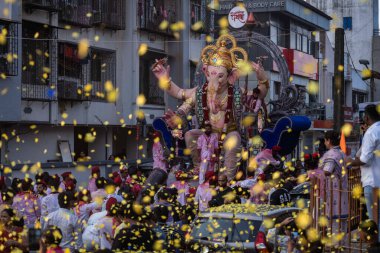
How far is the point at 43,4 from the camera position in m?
Answer: 25.6

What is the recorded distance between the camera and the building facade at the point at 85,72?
83.6 feet

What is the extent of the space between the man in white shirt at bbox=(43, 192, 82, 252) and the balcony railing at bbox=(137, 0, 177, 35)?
800 inches

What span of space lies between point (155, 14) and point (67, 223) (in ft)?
71.0

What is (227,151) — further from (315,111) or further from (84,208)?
(315,111)

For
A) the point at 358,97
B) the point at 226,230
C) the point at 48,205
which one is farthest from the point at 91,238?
the point at 358,97

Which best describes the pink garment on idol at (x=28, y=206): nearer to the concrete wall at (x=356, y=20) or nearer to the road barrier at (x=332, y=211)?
the road barrier at (x=332, y=211)

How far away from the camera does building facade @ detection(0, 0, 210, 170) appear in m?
25.5

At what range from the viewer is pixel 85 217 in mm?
12250

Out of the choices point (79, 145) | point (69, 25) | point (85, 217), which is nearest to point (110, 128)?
point (79, 145)

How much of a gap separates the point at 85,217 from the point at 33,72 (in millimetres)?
15073

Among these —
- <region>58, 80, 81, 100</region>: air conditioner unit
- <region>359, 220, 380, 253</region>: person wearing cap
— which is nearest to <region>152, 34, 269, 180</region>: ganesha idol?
<region>58, 80, 81, 100</region>: air conditioner unit

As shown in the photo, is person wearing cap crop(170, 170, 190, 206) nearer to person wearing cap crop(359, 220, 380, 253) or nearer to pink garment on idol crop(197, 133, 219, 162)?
pink garment on idol crop(197, 133, 219, 162)

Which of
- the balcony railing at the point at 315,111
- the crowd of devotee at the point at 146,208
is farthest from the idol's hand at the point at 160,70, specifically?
the balcony railing at the point at 315,111

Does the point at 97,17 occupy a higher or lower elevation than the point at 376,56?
lower
